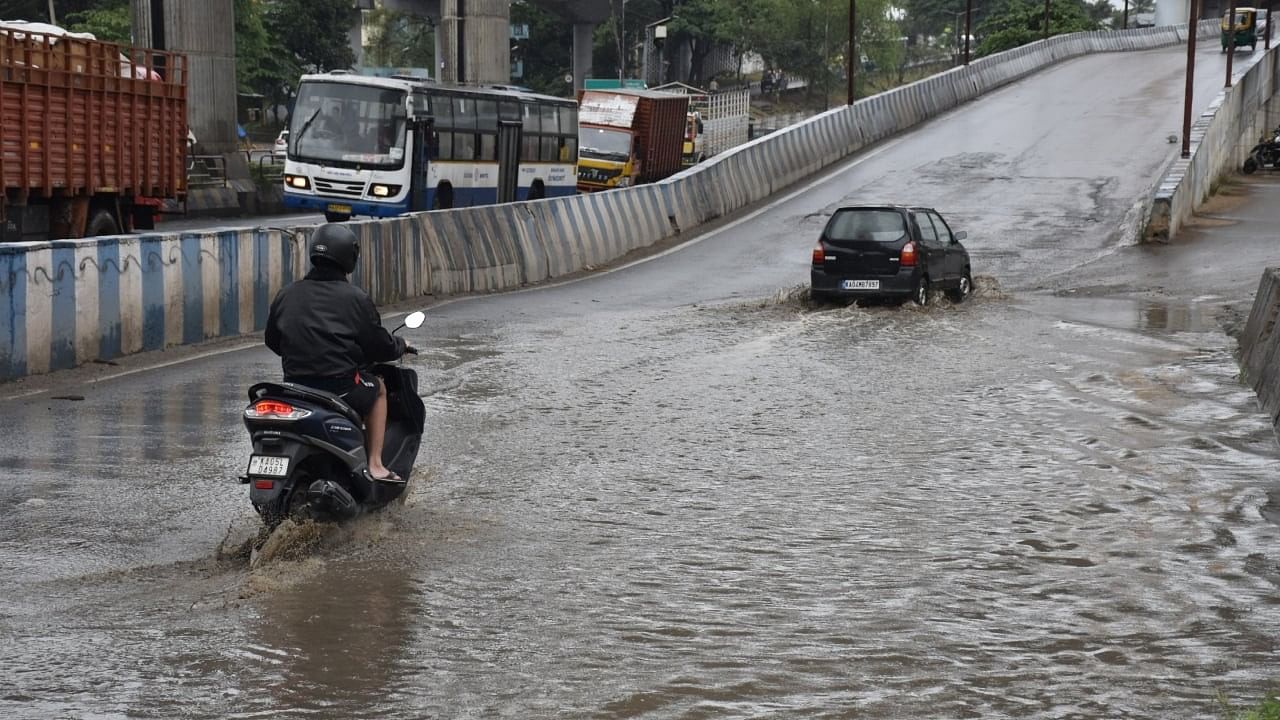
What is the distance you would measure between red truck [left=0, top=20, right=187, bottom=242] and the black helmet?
1491cm

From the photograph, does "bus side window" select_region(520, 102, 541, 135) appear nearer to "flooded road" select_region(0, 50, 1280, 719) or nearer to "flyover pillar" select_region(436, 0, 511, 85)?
"flyover pillar" select_region(436, 0, 511, 85)

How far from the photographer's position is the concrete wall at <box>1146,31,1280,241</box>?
2964cm

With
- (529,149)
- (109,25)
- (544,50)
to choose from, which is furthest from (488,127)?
(544,50)

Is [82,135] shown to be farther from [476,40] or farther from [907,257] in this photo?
[476,40]

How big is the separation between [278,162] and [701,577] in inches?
1981

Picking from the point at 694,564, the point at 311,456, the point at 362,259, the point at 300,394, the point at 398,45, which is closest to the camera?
the point at 300,394

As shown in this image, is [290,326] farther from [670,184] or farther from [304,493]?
[670,184]

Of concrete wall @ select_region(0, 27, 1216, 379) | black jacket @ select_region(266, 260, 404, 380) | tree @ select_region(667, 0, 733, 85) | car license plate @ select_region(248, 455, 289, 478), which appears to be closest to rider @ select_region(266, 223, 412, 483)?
black jacket @ select_region(266, 260, 404, 380)

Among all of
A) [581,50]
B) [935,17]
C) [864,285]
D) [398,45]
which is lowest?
[864,285]

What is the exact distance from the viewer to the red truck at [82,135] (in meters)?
21.9

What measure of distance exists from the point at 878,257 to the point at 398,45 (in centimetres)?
11291

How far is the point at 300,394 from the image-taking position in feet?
26.0

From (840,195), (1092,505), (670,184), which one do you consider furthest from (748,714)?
(840,195)

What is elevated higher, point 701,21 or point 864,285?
point 701,21
